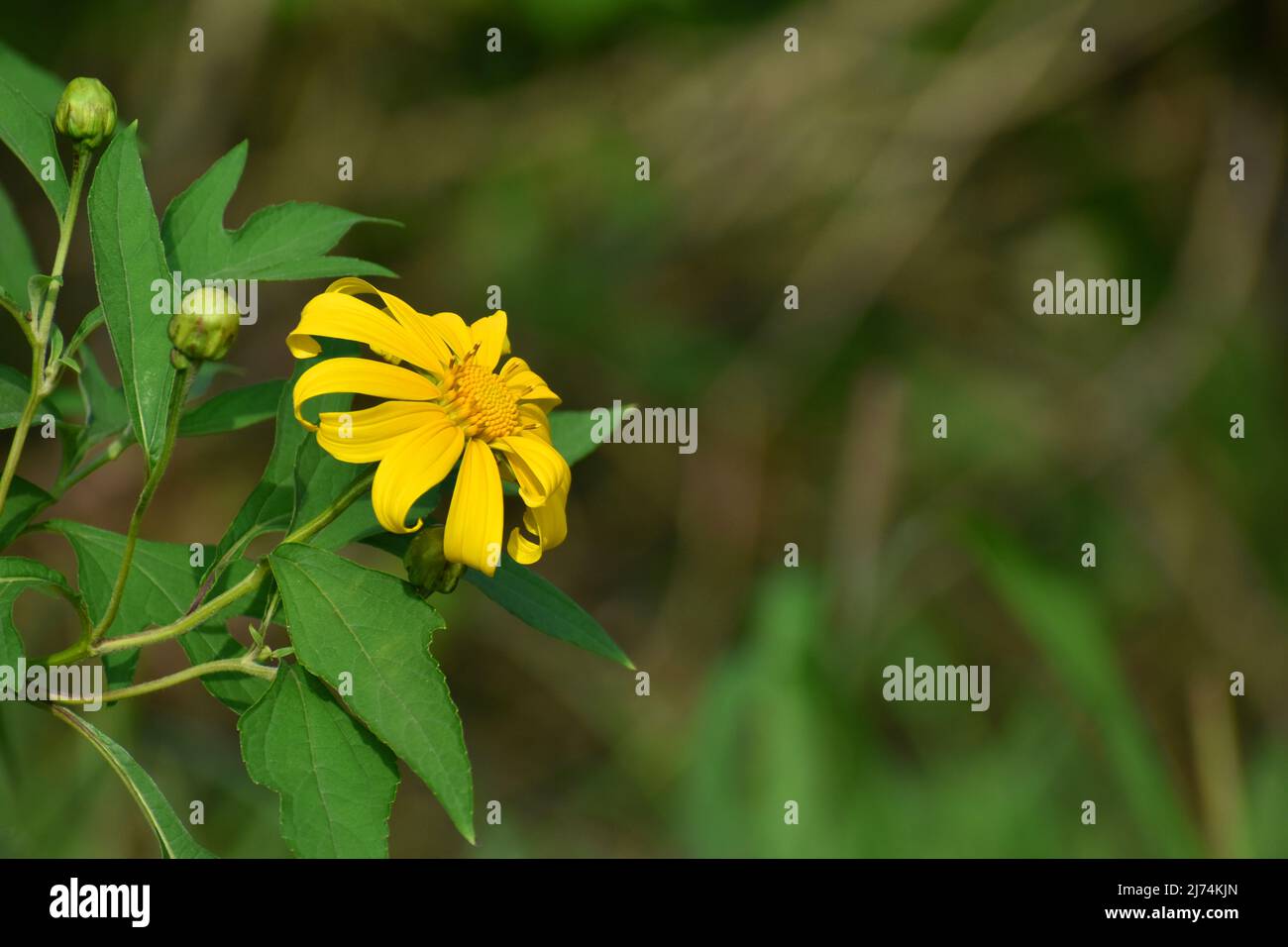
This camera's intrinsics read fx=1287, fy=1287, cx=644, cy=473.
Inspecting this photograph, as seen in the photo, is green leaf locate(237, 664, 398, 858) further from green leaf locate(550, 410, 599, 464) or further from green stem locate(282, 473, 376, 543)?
green leaf locate(550, 410, 599, 464)

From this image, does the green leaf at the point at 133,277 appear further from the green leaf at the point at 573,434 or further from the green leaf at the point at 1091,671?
the green leaf at the point at 1091,671

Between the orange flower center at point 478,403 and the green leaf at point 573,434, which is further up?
the green leaf at point 573,434

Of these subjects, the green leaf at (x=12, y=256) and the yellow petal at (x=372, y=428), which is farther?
the green leaf at (x=12, y=256)

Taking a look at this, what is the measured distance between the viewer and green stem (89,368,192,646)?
112 centimetres

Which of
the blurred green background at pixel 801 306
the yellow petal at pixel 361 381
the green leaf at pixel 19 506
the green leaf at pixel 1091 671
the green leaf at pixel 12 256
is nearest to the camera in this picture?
the yellow petal at pixel 361 381

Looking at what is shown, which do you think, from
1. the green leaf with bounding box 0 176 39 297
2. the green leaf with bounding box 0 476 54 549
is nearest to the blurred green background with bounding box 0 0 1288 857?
the green leaf with bounding box 0 176 39 297

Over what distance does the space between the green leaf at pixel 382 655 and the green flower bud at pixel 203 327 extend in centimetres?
20

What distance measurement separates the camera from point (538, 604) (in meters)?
1.29

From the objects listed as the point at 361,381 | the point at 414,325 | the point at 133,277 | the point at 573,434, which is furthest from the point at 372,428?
the point at 573,434

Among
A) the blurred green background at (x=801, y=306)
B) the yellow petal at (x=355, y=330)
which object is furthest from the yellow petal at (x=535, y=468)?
the blurred green background at (x=801, y=306)

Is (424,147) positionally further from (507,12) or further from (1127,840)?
(1127,840)

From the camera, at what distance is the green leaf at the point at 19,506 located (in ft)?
4.17

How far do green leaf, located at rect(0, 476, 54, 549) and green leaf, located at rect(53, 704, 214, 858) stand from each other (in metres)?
0.19

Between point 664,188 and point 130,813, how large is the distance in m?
2.90
